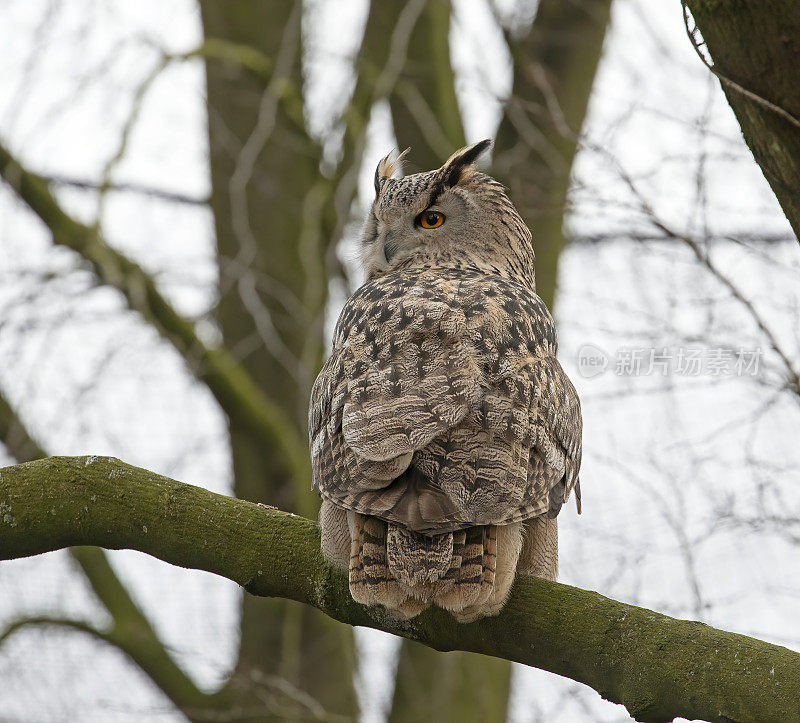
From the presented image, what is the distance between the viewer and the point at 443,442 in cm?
244

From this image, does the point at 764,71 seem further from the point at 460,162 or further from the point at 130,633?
the point at 130,633

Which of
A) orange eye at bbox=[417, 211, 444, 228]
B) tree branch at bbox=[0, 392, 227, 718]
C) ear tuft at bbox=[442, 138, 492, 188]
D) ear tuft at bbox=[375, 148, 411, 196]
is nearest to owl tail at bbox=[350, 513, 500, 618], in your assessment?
orange eye at bbox=[417, 211, 444, 228]

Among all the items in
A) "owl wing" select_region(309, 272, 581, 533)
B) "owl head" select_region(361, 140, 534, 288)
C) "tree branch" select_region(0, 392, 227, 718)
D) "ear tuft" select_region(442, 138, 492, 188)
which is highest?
"ear tuft" select_region(442, 138, 492, 188)

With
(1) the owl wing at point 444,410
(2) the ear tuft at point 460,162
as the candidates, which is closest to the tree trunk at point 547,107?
(2) the ear tuft at point 460,162

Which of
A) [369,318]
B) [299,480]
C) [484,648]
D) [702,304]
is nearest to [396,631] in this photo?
[484,648]

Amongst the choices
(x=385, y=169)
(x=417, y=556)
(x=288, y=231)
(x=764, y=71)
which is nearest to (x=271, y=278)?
(x=288, y=231)

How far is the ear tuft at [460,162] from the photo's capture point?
3.85 m

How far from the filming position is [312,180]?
21.1 feet

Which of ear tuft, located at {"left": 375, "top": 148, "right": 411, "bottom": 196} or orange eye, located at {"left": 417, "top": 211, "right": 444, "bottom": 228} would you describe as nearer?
orange eye, located at {"left": 417, "top": 211, "right": 444, "bottom": 228}

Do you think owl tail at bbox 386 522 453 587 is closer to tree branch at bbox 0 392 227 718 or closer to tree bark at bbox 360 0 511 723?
tree bark at bbox 360 0 511 723

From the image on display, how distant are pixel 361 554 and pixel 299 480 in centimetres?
315

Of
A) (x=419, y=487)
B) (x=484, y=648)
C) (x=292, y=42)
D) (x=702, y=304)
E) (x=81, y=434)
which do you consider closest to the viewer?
(x=419, y=487)

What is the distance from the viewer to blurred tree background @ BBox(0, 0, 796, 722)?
5.42 metres

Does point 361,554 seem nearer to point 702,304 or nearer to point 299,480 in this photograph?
point 702,304
